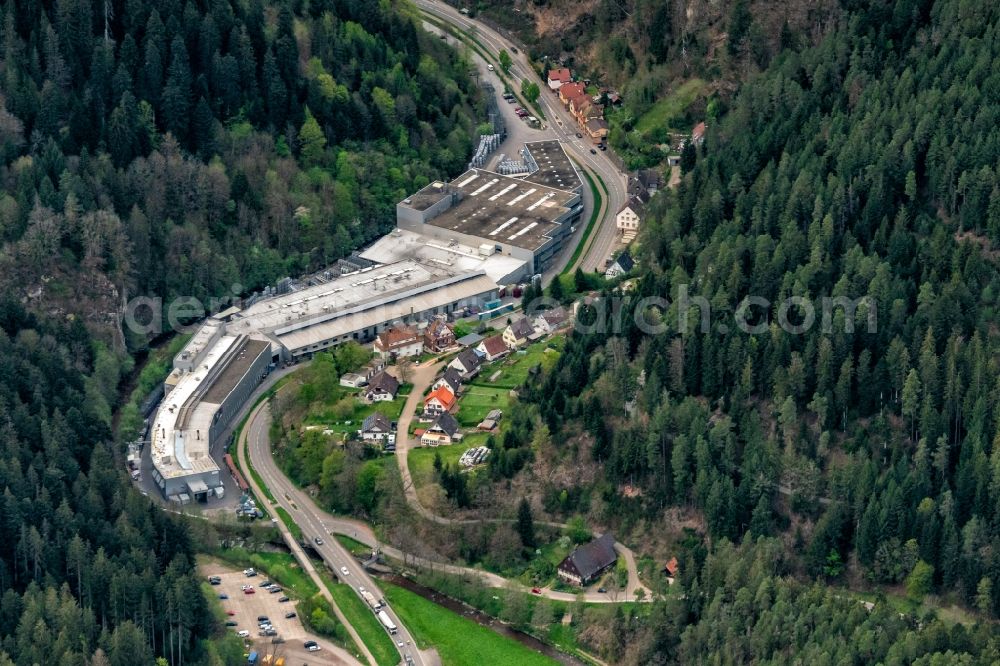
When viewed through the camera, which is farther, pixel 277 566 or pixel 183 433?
pixel 183 433

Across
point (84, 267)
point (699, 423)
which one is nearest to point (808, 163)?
point (699, 423)

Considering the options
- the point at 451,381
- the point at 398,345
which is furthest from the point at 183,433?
the point at 451,381

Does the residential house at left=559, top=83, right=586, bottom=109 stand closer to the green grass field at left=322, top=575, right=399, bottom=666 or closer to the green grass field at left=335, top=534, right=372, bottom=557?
the green grass field at left=335, top=534, right=372, bottom=557

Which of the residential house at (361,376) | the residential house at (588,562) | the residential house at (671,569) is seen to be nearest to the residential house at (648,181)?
the residential house at (361,376)

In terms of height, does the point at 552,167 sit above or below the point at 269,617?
above

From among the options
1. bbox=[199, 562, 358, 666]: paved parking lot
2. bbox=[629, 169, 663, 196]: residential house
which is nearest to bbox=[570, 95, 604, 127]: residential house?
bbox=[629, 169, 663, 196]: residential house

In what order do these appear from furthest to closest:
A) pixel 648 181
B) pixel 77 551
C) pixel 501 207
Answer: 1. pixel 648 181
2. pixel 501 207
3. pixel 77 551

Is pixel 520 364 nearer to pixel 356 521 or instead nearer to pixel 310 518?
pixel 356 521

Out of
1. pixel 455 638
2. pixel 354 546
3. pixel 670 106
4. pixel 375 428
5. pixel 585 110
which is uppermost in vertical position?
pixel 670 106
